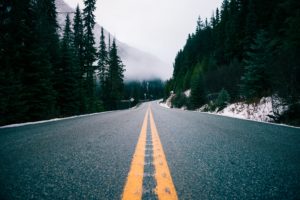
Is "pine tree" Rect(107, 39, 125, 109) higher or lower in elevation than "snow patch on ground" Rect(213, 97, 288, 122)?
higher

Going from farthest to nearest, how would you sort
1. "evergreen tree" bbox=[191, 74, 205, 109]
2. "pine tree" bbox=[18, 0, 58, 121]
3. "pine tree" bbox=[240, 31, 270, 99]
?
"evergreen tree" bbox=[191, 74, 205, 109]
"pine tree" bbox=[240, 31, 270, 99]
"pine tree" bbox=[18, 0, 58, 121]

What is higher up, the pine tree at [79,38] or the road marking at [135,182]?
the pine tree at [79,38]

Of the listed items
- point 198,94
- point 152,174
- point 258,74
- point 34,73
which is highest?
point 258,74

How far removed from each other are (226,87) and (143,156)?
27.6 metres

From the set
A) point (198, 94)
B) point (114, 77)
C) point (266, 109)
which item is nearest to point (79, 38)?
A: point (114, 77)

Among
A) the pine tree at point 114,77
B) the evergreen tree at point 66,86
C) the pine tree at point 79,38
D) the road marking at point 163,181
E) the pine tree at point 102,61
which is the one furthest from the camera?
the pine tree at point 102,61

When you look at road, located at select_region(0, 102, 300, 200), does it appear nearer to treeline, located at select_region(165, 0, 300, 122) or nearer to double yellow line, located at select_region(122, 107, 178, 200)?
double yellow line, located at select_region(122, 107, 178, 200)

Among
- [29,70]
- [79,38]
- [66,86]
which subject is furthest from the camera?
[79,38]

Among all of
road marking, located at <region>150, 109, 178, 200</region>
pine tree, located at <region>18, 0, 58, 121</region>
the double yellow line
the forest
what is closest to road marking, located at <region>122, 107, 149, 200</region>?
the double yellow line

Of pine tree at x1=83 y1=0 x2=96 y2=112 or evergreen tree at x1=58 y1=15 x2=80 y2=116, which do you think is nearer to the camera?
evergreen tree at x1=58 y1=15 x2=80 y2=116

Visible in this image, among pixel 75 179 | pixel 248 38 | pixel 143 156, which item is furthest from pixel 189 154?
pixel 248 38

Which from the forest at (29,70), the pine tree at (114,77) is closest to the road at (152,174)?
the forest at (29,70)

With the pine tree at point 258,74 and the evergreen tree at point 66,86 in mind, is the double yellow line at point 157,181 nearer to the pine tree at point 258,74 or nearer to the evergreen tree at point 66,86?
the pine tree at point 258,74

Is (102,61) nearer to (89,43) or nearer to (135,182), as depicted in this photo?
(89,43)
